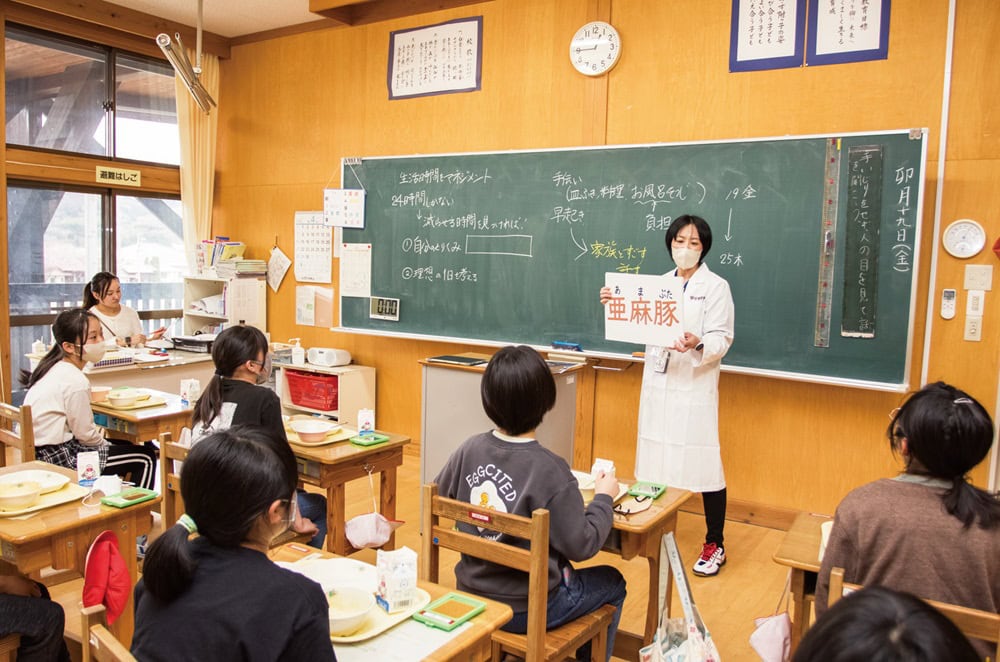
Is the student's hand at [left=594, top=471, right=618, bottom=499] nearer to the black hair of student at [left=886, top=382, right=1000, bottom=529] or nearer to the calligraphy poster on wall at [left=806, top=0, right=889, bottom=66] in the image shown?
the black hair of student at [left=886, top=382, right=1000, bottom=529]

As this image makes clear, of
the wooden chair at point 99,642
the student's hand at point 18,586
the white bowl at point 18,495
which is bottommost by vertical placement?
the student's hand at point 18,586

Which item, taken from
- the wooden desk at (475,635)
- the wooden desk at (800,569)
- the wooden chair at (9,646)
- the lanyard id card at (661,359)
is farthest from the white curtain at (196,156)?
the wooden desk at (800,569)

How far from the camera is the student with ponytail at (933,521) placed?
5.29 ft

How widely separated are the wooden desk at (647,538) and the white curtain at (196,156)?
530 centimetres

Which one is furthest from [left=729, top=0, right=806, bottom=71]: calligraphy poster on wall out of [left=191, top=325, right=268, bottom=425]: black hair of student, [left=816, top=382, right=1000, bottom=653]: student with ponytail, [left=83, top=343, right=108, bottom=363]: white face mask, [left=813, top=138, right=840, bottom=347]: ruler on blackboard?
[left=83, top=343, right=108, bottom=363]: white face mask

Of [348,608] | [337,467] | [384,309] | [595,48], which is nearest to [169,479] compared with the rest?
[337,467]

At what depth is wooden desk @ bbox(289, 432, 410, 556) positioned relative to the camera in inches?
118

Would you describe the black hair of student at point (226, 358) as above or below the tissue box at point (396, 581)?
above

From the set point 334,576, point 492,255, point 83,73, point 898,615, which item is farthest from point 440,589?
point 83,73

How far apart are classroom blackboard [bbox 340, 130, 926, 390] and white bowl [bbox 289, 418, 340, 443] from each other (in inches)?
69.9

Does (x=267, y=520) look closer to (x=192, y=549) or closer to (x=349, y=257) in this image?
(x=192, y=549)

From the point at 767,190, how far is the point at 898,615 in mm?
3545

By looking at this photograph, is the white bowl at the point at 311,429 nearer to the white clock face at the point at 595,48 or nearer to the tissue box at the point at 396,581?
the tissue box at the point at 396,581

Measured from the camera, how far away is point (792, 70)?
13.1 feet
